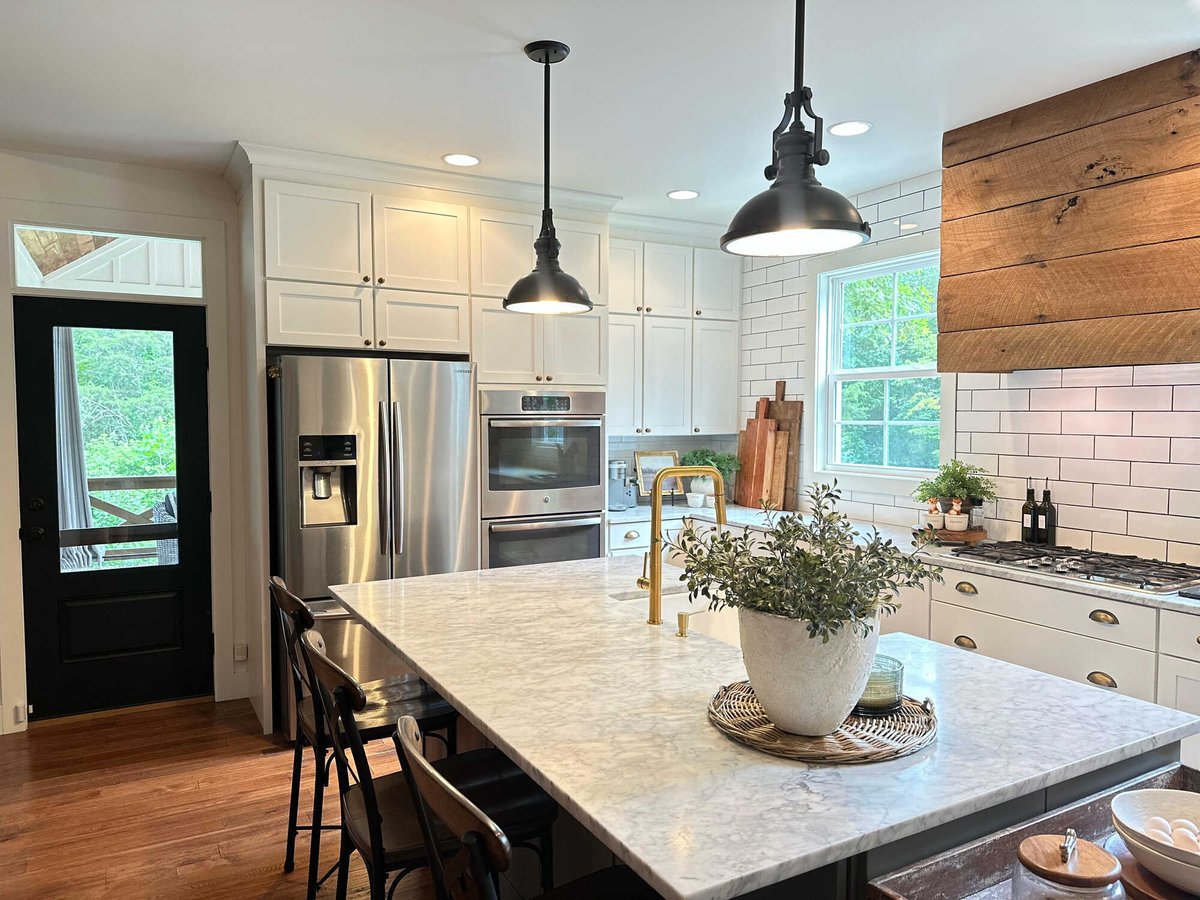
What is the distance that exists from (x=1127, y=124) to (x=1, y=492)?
15.7ft

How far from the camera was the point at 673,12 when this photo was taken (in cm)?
239

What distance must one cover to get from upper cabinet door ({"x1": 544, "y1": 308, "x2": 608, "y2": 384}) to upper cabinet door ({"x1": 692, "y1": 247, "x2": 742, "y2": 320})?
0.89 metres

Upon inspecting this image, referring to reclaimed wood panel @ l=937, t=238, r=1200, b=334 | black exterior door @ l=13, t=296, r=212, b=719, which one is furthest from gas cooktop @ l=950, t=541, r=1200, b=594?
black exterior door @ l=13, t=296, r=212, b=719

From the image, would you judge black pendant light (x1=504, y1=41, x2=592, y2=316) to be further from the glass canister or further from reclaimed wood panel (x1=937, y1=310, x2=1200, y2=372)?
the glass canister

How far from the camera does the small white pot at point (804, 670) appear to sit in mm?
1326

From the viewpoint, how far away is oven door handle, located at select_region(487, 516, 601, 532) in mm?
4125

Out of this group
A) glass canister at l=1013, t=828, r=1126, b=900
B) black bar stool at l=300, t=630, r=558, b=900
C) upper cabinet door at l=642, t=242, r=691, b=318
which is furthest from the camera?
upper cabinet door at l=642, t=242, r=691, b=318

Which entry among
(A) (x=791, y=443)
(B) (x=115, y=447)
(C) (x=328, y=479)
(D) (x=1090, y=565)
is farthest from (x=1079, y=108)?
(B) (x=115, y=447)

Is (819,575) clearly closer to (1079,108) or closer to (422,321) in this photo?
(1079,108)

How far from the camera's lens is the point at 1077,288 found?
295 cm

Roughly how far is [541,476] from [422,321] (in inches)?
38.5

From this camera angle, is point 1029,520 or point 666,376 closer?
point 1029,520

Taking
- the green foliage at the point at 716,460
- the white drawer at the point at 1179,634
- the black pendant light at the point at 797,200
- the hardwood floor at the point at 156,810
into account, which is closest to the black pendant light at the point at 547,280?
the black pendant light at the point at 797,200

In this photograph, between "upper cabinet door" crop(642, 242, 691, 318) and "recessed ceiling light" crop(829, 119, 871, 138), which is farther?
"upper cabinet door" crop(642, 242, 691, 318)
